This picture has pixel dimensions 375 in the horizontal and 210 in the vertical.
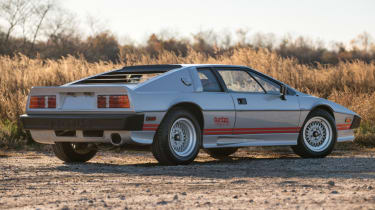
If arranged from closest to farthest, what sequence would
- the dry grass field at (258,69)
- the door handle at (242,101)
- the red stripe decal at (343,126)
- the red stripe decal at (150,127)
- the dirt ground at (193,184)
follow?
the dirt ground at (193,184) < the red stripe decal at (150,127) < the door handle at (242,101) < the red stripe decal at (343,126) < the dry grass field at (258,69)

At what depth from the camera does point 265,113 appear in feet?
35.0

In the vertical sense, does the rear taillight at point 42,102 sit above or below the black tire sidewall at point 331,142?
above

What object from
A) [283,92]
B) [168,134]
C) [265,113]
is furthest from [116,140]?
[283,92]

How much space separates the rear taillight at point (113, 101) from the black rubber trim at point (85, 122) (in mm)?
128

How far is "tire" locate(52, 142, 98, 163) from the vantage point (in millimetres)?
10445

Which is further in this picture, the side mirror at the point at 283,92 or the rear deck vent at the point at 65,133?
the side mirror at the point at 283,92

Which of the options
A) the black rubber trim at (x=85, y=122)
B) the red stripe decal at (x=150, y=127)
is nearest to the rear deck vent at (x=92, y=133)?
the black rubber trim at (x=85, y=122)

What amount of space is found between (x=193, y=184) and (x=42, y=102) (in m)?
3.11

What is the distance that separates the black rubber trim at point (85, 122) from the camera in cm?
906

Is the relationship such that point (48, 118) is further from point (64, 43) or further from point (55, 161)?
point (64, 43)

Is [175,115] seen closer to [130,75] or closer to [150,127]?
[150,127]

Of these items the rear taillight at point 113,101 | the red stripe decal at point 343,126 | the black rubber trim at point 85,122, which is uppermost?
the rear taillight at point 113,101

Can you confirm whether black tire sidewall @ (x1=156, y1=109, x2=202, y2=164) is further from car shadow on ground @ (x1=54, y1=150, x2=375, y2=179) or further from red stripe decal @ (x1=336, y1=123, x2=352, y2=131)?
red stripe decal @ (x1=336, y1=123, x2=352, y2=131)

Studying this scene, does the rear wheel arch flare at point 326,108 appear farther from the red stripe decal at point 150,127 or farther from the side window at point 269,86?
the red stripe decal at point 150,127
